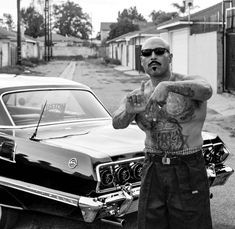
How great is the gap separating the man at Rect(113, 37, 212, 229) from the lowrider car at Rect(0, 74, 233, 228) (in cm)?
89

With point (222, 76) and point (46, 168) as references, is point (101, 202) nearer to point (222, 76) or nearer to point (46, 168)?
point (46, 168)

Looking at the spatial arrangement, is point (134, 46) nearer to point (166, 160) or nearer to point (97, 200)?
point (97, 200)

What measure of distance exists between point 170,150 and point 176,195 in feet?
0.91

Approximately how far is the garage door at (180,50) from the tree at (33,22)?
9083 cm

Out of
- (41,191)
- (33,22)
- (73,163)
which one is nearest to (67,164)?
(73,163)

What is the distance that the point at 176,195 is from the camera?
10.2ft

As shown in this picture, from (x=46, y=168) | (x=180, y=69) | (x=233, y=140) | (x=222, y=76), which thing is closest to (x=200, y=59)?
(x=222, y=76)

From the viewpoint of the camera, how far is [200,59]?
70.3 feet

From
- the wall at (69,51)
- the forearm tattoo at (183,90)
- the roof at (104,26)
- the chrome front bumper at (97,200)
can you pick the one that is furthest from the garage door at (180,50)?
the roof at (104,26)

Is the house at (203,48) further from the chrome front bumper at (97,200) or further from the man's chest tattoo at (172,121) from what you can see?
the man's chest tattoo at (172,121)

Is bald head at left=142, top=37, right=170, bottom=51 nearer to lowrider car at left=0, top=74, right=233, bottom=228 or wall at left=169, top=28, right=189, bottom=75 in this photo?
lowrider car at left=0, top=74, right=233, bottom=228

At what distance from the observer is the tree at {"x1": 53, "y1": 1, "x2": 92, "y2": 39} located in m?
139

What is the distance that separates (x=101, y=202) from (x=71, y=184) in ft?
0.96

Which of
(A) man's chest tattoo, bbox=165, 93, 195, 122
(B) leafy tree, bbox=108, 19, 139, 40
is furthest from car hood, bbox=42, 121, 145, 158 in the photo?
(B) leafy tree, bbox=108, 19, 139, 40
